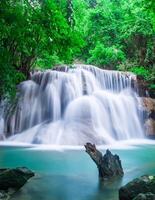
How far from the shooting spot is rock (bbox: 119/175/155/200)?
24.9 ft

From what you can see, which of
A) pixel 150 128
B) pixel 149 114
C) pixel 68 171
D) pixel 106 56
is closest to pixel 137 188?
pixel 68 171

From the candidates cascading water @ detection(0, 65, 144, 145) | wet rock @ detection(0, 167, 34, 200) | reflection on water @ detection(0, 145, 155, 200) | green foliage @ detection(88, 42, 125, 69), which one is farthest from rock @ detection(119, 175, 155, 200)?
green foliage @ detection(88, 42, 125, 69)

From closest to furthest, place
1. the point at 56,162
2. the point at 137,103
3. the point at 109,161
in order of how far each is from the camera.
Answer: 1. the point at 109,161
2. the point at 56,162
3. the point at 137,103

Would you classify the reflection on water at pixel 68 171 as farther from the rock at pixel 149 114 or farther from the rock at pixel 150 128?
the rock at pixel 149 114

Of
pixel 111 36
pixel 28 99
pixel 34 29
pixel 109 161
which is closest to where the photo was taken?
pixel 34 29

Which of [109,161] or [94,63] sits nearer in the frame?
[109,161]

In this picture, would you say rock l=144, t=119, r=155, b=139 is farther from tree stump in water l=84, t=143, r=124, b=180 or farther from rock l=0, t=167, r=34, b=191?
rock l=0, t=167, r=34, b=191

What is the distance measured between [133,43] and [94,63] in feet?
11.0

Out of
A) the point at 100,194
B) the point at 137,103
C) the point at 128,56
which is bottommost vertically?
the point at 100,194

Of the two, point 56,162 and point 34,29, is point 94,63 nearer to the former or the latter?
point 56,162

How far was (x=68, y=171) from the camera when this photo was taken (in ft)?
37.1

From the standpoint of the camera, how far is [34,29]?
752 cm

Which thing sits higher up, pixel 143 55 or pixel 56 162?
pixel 143 55

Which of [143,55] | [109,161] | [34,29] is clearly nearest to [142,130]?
[143,55]
